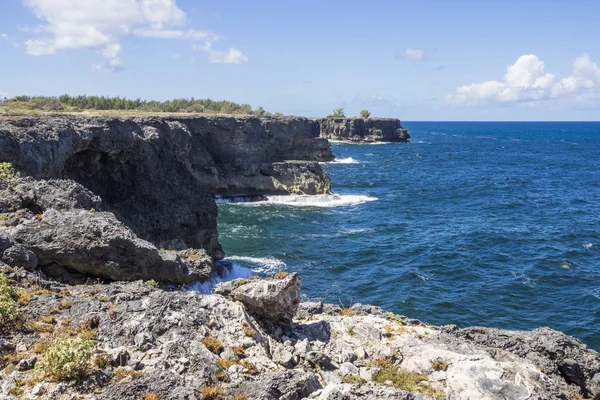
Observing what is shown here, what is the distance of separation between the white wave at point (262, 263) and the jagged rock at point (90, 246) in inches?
979

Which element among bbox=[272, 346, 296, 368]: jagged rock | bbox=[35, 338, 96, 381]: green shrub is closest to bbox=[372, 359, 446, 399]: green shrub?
bbox=[272, 346, 296, 368]: jagged rock

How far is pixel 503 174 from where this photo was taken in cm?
Result: 11050

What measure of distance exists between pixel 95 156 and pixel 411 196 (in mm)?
57295

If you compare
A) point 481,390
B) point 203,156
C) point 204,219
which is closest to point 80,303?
point 481,390

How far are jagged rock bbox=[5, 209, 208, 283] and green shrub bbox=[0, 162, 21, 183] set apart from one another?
5.91 meters

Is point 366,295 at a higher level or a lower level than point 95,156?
lower

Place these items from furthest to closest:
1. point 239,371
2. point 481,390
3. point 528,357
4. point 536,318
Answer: point 536,318
point 528,357
point 481,390
point 239,371

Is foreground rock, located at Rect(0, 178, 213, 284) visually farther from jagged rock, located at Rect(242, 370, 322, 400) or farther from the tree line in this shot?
the tree line

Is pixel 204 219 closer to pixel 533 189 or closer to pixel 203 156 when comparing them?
pixel 203 156

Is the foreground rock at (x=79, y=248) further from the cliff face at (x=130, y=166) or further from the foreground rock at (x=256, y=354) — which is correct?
the cliff face at (x=130, y=166)

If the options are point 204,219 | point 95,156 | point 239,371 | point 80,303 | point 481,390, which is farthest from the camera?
point 204,219

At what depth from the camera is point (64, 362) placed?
11812mm

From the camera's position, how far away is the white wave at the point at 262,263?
45312 millimetres

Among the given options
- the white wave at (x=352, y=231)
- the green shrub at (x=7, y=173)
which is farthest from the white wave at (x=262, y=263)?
the green shrub at (x=7, y=173)
